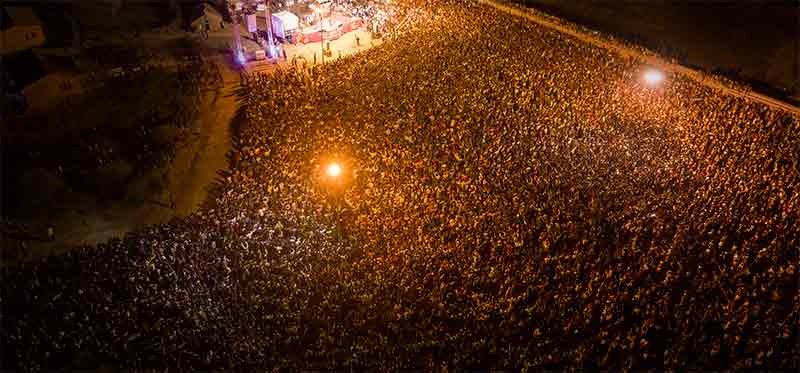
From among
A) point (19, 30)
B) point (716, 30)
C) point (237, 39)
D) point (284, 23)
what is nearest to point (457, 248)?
point (237, 39)

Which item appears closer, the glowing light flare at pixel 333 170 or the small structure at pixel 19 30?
the glowing light flare at pixel 333 170

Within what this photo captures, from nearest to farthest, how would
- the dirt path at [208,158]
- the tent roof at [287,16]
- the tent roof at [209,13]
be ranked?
1. the dirt path at [208,158]
2. the tent roof at [287,16]
3. the tent roof at [209,13]

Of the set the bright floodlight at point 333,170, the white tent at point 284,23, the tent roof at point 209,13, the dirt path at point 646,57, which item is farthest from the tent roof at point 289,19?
the dirt path at point 646,57

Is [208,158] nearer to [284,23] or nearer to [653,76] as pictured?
[284,23]

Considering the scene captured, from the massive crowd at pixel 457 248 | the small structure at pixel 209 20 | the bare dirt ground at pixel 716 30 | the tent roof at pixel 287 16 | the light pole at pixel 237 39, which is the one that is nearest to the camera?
the massive crowd at pixel 457 248

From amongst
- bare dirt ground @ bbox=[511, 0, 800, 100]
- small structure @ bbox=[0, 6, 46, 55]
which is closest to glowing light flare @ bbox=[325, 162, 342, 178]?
small structure @ bbox=[0, 6, 46, 55]

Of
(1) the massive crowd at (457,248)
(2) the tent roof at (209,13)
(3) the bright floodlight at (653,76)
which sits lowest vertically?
Result: (1) the massive crowd at (457,248)

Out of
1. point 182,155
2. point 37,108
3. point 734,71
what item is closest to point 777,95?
point 734,71

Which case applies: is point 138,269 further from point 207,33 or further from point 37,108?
point 207,33

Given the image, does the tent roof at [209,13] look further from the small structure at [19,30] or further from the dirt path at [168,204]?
the dirt path at [168,204]
